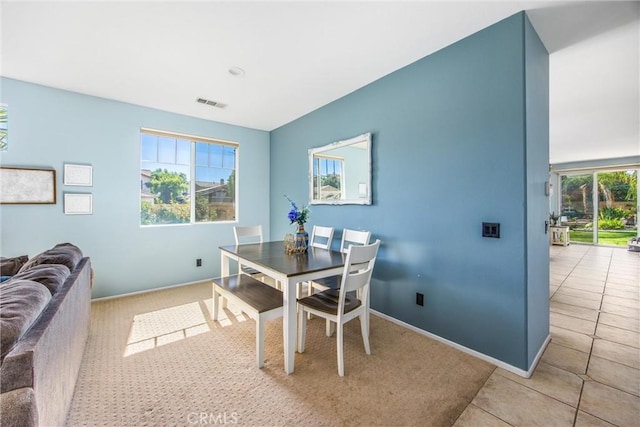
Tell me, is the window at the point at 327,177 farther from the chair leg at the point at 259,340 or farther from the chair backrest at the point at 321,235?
the chair leg at the point at 259,340

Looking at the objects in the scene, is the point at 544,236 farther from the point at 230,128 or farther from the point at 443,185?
the point at 230,128

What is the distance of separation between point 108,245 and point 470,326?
160 inches

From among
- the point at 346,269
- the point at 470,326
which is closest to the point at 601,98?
the point at 470,326

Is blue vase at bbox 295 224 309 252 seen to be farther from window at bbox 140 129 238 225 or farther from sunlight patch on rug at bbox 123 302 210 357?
window at bbox 140 129 238 225

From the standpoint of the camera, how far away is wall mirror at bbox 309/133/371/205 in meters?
2.92

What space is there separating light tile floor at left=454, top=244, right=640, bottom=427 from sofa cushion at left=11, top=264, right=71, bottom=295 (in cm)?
228

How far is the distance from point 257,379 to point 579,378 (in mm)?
2185

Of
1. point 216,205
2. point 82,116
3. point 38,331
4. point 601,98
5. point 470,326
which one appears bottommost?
point 470,326

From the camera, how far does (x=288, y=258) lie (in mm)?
2324

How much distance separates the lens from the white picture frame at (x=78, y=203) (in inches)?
119

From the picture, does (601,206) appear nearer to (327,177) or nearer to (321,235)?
(327,177)

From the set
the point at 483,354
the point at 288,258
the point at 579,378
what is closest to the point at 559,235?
the point at 579,378

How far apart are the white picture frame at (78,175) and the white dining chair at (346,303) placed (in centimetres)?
304

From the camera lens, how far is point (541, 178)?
212 cm
